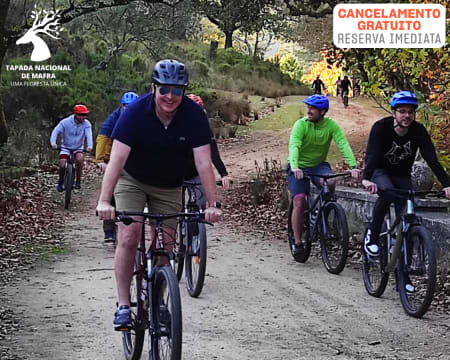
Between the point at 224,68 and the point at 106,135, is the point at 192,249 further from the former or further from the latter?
the point at 224,68

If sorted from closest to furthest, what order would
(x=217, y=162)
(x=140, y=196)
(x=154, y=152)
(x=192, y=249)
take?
1. (x=154, y=152)
2. (x=140, y=196)
3. (x=192, y=249)
4. (x=217, y=162)

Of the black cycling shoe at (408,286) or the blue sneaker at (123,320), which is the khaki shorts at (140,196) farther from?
the black cycling shoe at (408,286)

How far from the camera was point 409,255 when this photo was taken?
6.99 meters

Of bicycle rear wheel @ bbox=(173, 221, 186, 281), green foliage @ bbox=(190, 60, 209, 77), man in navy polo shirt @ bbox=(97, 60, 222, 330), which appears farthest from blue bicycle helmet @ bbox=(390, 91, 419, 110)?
green foliage @ bbox=(190, 60, 209, 77)

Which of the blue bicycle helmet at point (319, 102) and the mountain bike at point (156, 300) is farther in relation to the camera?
the blue bicycle helmet at point (319, 102)

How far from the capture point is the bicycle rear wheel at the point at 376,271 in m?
7.50

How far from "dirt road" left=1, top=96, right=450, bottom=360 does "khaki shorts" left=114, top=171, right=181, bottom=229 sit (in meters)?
1.10

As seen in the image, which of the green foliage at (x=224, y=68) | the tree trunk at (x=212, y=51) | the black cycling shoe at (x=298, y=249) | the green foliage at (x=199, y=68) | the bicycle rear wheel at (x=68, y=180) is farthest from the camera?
the tree trunk at (x=212, y=51)

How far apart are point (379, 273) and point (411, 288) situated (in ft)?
2.76

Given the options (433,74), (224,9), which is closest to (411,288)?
(433,74)

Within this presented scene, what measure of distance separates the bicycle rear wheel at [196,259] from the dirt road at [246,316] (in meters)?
0.15

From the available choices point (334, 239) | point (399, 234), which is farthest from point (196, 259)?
point (399, 234)

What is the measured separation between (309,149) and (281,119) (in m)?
19.3

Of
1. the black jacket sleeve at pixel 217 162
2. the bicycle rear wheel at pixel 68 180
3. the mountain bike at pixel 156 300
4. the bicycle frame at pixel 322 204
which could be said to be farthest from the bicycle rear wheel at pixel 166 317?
the bicycle rear wheel at pixel 68 180
